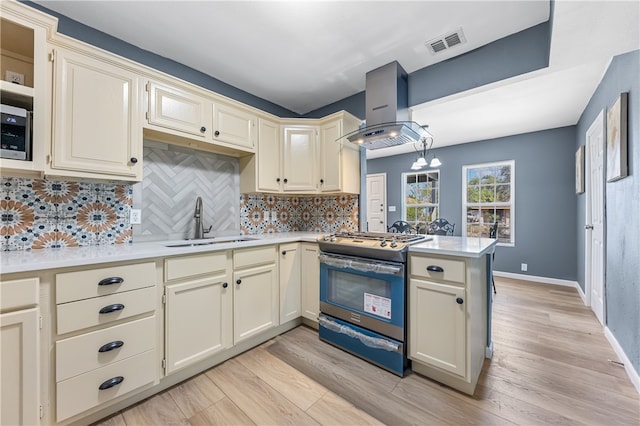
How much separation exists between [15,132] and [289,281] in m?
2.02

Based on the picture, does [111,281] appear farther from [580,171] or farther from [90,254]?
[580,171]

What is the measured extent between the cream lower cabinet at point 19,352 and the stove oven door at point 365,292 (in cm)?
173

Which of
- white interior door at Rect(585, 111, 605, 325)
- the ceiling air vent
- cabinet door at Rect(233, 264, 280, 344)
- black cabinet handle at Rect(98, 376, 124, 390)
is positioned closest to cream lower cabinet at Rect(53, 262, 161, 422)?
black cabinet handle at Rect(98, 376, 124, 390)

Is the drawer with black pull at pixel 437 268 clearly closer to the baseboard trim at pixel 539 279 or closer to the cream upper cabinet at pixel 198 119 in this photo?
the cream upper cabinet at pixel 198 119

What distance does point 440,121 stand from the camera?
12.4 feet

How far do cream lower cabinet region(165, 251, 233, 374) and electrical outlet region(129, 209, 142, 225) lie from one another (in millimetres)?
679

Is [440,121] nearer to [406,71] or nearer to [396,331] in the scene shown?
[406,71]

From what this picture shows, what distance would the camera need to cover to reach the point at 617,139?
1980 mm

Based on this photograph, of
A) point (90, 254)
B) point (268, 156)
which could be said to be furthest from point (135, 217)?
point (268, 156)

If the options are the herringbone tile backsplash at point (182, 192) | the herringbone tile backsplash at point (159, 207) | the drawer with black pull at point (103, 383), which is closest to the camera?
the drawer with black pull at point (103, 383)

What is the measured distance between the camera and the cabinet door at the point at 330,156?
2.75 metres

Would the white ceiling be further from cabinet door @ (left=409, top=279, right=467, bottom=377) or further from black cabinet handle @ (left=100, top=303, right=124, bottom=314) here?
black cabinet handle @ (left=100, top=303, right=124, bottom=314)

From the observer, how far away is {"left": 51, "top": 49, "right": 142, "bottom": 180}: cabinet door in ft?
4.99

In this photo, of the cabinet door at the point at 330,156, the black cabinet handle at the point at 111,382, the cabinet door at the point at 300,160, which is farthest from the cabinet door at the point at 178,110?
the black cabinet handle at the point at 111,382
